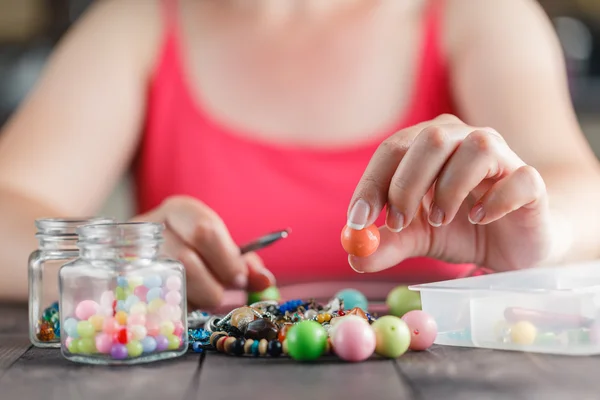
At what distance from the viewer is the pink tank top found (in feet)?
4.61

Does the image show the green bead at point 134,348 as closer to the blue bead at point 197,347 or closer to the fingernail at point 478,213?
the blue bead at point 197,347

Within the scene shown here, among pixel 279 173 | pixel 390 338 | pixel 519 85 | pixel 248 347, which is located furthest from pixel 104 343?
pixel 519 85

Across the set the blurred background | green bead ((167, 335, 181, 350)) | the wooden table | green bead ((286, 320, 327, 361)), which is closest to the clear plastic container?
the wooden table

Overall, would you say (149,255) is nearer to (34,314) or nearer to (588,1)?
(34,314)

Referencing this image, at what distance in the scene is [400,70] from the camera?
4.82 ft

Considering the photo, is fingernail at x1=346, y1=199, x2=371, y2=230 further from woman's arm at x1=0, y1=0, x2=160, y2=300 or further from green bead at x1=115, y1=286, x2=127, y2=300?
woman's arm at x1=0, y1=0, x2=160, y2=300

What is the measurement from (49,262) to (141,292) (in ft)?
0.67

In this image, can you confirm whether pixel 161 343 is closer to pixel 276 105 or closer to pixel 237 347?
pixel 237 347

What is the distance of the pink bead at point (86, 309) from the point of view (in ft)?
2.10

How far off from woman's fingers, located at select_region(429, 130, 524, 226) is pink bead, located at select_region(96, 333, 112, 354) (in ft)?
1.09

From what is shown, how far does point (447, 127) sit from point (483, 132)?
0.03 m

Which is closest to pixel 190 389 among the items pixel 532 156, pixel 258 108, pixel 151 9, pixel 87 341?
pixel 87 341

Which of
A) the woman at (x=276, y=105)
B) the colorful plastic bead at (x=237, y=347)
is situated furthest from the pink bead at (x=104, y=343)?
the woman at (x=276, y=105)

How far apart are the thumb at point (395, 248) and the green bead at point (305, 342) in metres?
0.16
